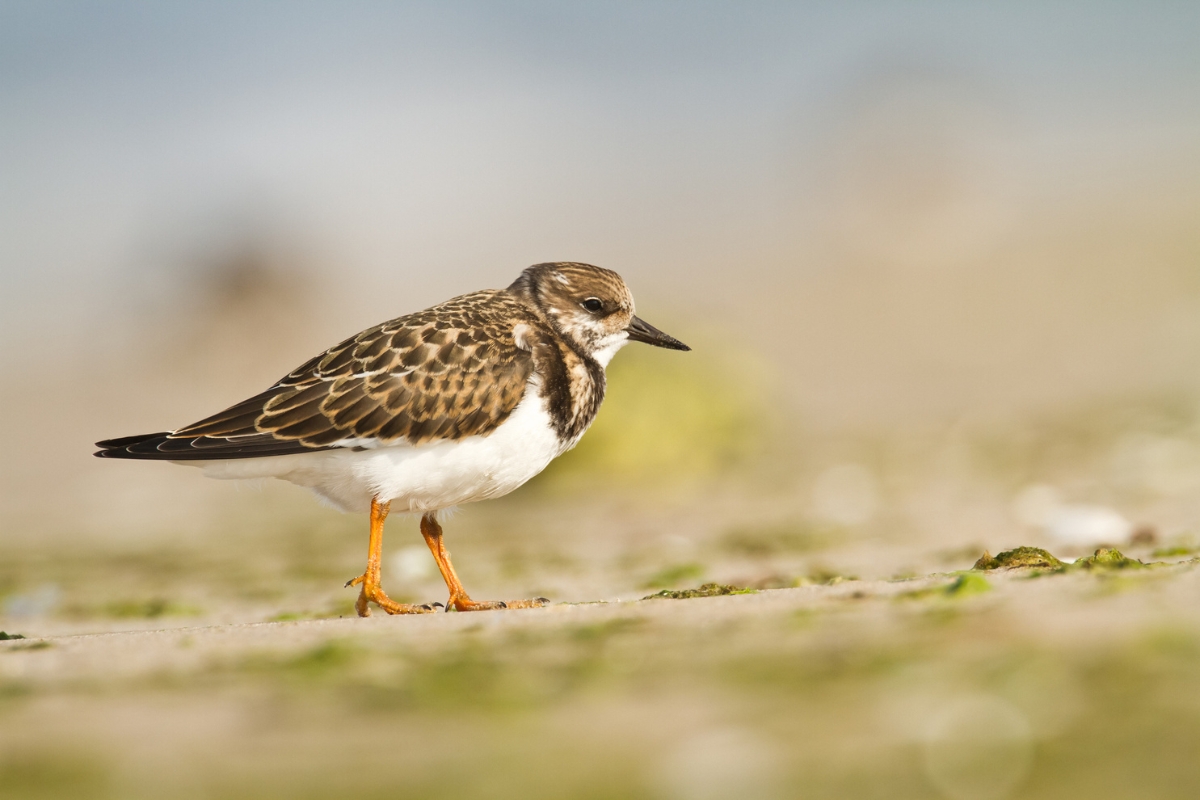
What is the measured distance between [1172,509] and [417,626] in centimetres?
438

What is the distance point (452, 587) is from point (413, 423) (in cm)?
72

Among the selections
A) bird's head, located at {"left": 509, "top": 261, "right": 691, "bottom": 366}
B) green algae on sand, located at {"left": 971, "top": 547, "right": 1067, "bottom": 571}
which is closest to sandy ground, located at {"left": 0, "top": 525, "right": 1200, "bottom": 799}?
green algae on sand, located at {"left": 971, "top": 547, "right": 1067, "bottom": 571}

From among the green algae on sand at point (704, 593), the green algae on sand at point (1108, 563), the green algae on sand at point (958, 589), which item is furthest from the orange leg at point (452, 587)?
the green algae on sand at point (1108, 563)

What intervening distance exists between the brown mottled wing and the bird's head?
24 centimetres

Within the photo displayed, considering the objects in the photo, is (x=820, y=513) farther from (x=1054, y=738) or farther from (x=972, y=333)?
(x=972, y=333)

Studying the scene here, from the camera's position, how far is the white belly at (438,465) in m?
4.66

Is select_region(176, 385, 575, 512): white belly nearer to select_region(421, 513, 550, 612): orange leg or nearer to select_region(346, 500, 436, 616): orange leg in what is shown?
select_region(346, 500, 436, 616): orange leg

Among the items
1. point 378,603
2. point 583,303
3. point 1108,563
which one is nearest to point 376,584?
point 378,603

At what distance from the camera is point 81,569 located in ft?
24.4

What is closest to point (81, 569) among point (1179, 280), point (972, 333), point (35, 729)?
point (35, 729)

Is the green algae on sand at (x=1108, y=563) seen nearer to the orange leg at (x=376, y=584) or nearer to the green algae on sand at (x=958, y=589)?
the green algae on sand at (x=958, y=589)

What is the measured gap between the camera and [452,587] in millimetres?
4941

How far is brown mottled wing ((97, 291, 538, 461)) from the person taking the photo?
4.68m

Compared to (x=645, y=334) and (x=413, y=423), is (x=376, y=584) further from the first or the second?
(x=645, y=334)
